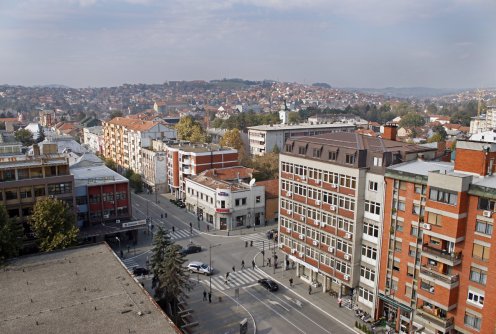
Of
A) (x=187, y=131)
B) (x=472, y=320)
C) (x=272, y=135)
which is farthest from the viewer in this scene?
(x=187, y=131)

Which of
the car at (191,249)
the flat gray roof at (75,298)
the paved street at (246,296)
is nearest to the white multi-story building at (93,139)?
the paved street at (246,296)

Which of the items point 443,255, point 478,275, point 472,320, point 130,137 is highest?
point 130,137

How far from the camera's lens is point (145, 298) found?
3441 cm

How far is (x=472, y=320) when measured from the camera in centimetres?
3303

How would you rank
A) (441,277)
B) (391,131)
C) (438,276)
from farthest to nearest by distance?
(391,131) < (438,276) < (441,277)

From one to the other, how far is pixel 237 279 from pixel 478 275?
27650 millimetres

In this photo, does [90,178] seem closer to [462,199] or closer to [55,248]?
[55,248]

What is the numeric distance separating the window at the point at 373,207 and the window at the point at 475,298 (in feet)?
34.4

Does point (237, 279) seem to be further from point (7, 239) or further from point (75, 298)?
point (7, 239)

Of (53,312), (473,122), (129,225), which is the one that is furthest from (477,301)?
(473,122)

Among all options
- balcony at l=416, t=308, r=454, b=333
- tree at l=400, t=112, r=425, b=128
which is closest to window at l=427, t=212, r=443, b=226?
balcony at l=416, t=308, r=454, b=333

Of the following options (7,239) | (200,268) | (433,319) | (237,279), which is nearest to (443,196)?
(433,319)

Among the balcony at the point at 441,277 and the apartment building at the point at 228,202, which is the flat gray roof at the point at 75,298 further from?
the apartment building at the point at 228,202

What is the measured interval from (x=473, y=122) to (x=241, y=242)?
467 ft
